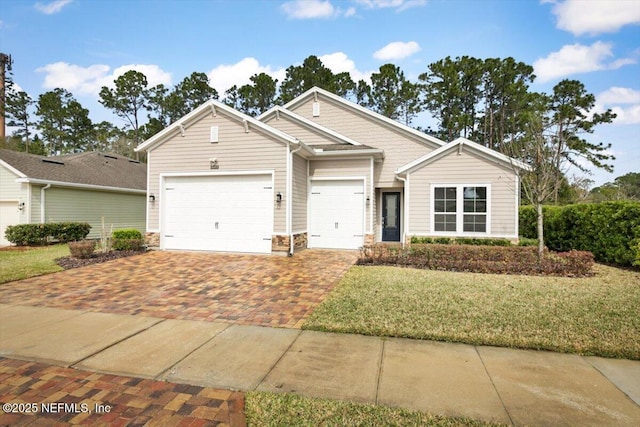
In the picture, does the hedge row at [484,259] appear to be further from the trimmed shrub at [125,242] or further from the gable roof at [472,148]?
the trimmed shrub at [125,242]

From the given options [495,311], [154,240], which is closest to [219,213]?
[154,240]

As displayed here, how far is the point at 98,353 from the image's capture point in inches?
150

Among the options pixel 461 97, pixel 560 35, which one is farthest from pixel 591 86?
pixel 560 35

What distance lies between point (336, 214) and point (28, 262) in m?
9.76

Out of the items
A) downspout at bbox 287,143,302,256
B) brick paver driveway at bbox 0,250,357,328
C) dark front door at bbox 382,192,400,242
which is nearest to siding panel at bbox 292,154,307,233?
downspout at bbox 287,143,302,256

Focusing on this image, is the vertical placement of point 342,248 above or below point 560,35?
below

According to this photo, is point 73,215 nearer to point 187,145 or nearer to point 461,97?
point 187,145

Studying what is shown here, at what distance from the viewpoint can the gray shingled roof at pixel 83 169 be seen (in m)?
14.8

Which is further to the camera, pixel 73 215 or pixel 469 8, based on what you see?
pixel 73 215

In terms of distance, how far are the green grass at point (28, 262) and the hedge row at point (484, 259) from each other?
328 inches

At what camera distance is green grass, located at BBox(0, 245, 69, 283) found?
795 cm

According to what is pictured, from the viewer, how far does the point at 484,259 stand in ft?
29.4

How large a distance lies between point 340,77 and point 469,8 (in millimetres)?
16682

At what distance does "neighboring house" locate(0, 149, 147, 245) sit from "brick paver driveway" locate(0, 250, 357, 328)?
13.9 feet
